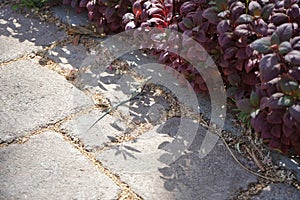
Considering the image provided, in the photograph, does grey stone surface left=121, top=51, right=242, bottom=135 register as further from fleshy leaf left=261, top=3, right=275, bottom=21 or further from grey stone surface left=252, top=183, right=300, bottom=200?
fleshy leaf left=261, top=3, right=275, bottom=21

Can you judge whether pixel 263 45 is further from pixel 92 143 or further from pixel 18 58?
pixel 18 58

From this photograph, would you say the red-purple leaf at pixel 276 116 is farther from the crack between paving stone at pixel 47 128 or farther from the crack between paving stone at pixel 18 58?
the crack between paving stone at pixel 18 58

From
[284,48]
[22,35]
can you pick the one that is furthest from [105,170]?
[22,35]

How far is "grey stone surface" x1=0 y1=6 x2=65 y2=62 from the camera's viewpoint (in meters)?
2.74

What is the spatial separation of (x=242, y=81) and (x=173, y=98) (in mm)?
327

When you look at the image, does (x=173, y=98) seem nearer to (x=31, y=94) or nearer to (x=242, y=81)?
(x=242, y=81)

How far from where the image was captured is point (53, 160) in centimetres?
207

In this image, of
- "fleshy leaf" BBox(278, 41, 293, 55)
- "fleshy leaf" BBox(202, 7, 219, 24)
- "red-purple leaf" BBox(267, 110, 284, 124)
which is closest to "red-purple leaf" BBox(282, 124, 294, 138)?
"red-purple leaf" BBox(267, 110, 284, 124)

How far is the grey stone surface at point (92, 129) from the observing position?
2.17 metres

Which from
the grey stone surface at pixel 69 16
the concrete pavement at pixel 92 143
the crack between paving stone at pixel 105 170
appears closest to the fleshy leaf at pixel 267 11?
the concrete pavement at pixel 92 143

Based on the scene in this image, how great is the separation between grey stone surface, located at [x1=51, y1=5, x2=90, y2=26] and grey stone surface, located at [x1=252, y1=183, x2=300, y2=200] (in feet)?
4.62

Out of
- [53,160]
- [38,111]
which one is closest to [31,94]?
[38,111]

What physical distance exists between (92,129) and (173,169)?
1.29 feet

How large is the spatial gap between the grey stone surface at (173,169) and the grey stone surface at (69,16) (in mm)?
971
